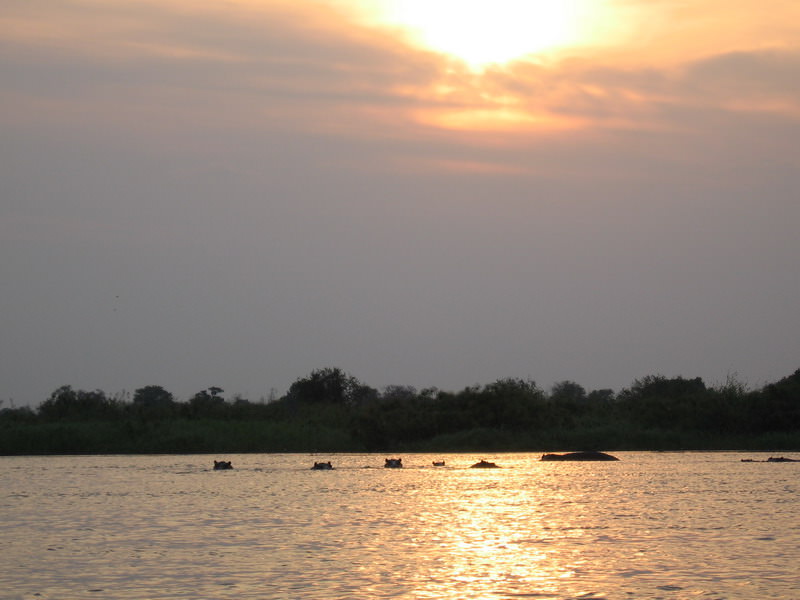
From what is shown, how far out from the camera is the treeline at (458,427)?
6962 centimetres

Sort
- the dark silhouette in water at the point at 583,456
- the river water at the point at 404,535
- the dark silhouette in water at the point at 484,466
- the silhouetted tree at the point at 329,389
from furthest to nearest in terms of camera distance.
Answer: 1. the silhouetted tree at the point at 329,389
2. the dark silhouette in water at the point at 583,456
3. the dark silhouette in water at the point at 484,466
4. the river water at the point at 404,535

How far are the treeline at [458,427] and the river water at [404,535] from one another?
2154 centimetres

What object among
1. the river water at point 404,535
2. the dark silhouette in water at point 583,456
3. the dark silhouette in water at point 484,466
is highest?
the dark silhouette in water at point 583,456

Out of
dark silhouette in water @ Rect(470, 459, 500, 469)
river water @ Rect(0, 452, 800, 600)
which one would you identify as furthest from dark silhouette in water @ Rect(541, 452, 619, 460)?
river water @ Rect(0, 452, 800, 600)

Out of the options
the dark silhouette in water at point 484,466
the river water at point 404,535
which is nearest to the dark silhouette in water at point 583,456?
the dark silhouette in water at point 484,466

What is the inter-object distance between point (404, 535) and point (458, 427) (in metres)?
47.9

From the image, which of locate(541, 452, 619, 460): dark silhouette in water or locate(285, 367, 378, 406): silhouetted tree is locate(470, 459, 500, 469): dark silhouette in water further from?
locate(285, 367, 378, 406): silhouetted tree

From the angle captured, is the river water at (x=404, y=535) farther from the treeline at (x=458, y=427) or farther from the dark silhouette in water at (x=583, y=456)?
the treeline at (x=458, y=427)

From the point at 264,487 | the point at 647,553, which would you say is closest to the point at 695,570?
the point at 647,553

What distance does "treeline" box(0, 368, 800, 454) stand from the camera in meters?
69.6

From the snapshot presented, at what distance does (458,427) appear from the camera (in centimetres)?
7369

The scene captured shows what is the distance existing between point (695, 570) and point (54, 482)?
98.2ft

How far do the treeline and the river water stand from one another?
70.7 ft

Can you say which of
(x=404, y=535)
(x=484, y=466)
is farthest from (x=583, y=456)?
(x=404, y=535)
